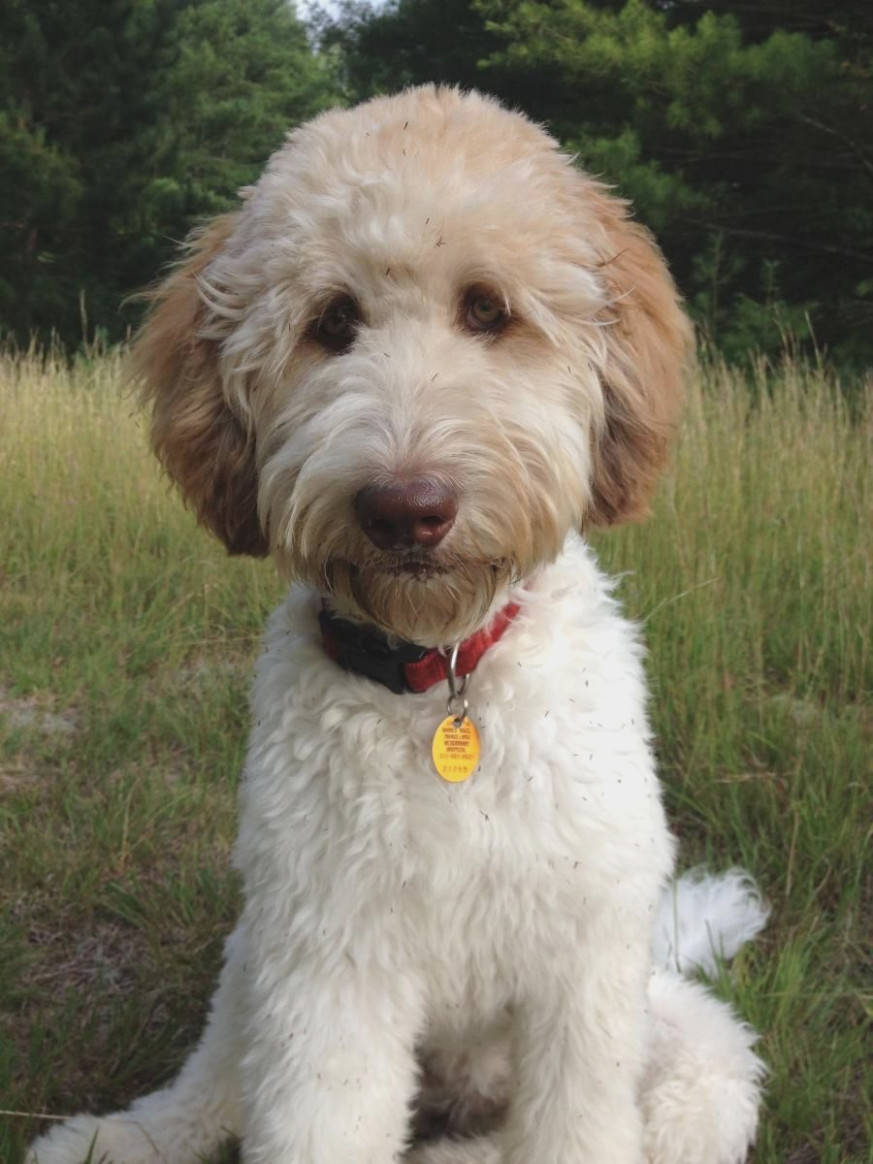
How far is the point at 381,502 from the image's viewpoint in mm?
1838

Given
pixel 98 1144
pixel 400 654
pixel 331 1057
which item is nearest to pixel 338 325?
pixel 400 654

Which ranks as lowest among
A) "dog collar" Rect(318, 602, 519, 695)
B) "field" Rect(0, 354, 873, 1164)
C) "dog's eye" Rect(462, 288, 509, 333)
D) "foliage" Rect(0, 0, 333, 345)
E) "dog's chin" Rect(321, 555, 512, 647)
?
"foliage" Rect(0, 0, 333, 345)

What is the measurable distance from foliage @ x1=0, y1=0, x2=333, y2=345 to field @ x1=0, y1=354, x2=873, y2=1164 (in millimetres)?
13166

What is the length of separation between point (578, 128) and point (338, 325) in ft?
36.1

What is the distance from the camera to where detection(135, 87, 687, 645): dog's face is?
1.92 meters

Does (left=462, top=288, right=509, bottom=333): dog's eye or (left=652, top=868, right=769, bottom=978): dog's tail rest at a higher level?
(left=462, top=288, right=509, bottom=333): dog's eye

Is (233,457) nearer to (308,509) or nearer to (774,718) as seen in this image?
(308,509)

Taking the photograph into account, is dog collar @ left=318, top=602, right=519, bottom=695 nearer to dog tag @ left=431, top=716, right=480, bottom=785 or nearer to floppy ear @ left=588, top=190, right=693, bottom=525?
dog tag @ left=431, top=716, right=480, bottom=785

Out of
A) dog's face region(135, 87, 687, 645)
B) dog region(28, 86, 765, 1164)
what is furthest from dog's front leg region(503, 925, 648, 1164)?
dog's face region(135, 87, 687, 645)

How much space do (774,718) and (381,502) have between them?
2154 millimetres

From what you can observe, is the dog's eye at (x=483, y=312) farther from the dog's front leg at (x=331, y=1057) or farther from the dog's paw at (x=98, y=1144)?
the dog's paw at (x=98, y=1144)

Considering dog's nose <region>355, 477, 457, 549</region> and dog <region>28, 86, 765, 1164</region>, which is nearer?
dog's nose <region>355, 477, 457, 549</region>

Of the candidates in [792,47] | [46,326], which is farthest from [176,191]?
[792,47]

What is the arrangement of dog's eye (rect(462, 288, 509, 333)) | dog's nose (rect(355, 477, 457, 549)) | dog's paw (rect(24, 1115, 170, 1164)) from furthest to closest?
dog's paw (rect(24, 1115, 170, 1164)), dog's eye (rect(462, 288, 509, 333)), dog's nose (rect(355, 477, 457, 549))
